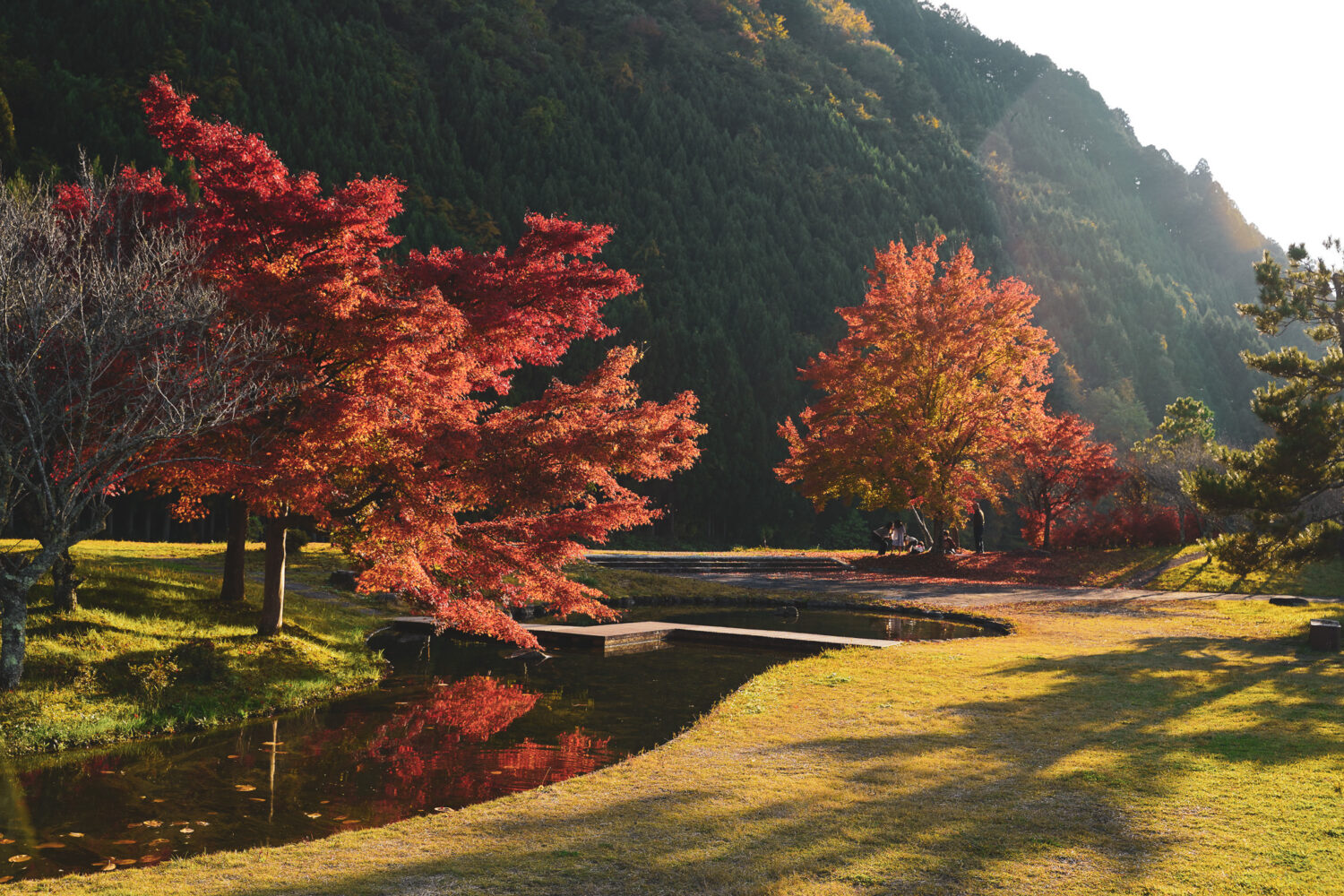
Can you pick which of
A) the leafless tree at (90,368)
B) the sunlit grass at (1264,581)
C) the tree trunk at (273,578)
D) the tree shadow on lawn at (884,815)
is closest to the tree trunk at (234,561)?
the tree trunk at (273,578)

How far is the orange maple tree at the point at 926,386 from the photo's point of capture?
30.5 meters

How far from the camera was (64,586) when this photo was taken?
472 inches

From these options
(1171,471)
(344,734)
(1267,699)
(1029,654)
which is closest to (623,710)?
(344,734)

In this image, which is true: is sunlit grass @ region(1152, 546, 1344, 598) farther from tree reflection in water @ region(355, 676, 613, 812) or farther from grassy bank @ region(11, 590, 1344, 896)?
tree reflection in water @ region(355, 676, 613, 812)

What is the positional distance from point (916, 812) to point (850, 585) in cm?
2003

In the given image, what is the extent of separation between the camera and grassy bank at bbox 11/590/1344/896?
5.08 m

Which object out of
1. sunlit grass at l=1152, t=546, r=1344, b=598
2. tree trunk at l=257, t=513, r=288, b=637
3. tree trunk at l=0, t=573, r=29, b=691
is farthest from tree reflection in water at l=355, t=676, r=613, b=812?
sunlit grass at l=1152, t=546, r=1344, b=598

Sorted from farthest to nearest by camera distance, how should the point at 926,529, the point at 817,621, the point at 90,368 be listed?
the point at 926,529
the point at 817,621
the point at 90,368

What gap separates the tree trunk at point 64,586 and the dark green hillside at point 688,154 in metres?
29.7

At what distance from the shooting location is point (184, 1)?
61344mm

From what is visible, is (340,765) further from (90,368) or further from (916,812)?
(916,812)

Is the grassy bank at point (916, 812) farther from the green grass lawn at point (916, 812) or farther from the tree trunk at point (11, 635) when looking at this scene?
the tree trunk at point (11, 635)

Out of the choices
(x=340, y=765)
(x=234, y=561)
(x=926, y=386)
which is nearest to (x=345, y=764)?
(x=340, y=765)

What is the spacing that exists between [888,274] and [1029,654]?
20.8 metres
